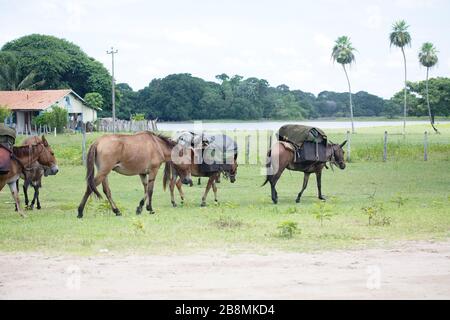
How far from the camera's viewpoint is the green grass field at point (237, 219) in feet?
37.4

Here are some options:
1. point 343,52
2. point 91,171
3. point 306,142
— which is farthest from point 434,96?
point 91,171

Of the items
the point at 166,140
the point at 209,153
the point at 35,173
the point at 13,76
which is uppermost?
the point at 13,76

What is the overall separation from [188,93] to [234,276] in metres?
44.8

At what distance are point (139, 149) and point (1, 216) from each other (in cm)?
334

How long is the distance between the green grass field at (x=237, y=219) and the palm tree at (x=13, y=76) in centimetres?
5264

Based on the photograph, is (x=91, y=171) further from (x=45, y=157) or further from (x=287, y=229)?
(x=287, y=229)

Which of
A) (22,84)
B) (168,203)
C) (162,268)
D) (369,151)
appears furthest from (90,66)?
(162,268)

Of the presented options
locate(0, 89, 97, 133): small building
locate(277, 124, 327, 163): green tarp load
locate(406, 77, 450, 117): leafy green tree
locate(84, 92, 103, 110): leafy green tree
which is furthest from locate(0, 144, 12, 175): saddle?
locate(406, 77, 450, 117): leafy green tree

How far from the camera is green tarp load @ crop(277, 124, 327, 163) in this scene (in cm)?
1916

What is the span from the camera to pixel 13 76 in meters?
76.5

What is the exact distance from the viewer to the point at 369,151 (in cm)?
3425

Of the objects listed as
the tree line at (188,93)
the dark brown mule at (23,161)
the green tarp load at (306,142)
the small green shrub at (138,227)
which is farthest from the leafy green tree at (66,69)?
the small green shrub at (138,227)

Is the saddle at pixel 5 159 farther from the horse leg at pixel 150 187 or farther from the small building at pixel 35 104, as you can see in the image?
the small building at pixel 35 104

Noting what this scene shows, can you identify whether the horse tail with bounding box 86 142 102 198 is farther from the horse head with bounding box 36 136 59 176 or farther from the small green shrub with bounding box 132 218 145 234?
the small green shrub with bounding box 132 218 145 234
